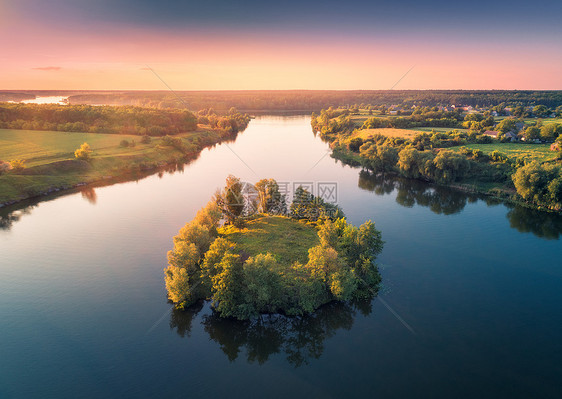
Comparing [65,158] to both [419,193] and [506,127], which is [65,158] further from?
[506,127]

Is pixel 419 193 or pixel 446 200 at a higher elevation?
pixel 419 193

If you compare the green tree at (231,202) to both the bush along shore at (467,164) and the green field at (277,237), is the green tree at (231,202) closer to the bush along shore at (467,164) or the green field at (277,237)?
the green field at (277,237)

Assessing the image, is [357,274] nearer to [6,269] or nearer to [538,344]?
[538,344]

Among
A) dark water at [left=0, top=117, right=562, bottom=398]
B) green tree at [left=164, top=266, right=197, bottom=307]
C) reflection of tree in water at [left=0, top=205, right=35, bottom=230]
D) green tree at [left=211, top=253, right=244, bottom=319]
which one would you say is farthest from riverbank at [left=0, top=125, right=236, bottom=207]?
green tree at [left=211, top=253, right=244, bottom=319]

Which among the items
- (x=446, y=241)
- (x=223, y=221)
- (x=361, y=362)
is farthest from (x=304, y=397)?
(x=446, y=241)

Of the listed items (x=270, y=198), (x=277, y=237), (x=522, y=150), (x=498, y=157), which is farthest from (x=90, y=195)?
(x=522, y=150)

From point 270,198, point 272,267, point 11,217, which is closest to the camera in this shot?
point 272,267

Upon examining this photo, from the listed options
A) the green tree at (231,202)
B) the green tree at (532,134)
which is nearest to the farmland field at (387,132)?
the green tree at (532,134)
